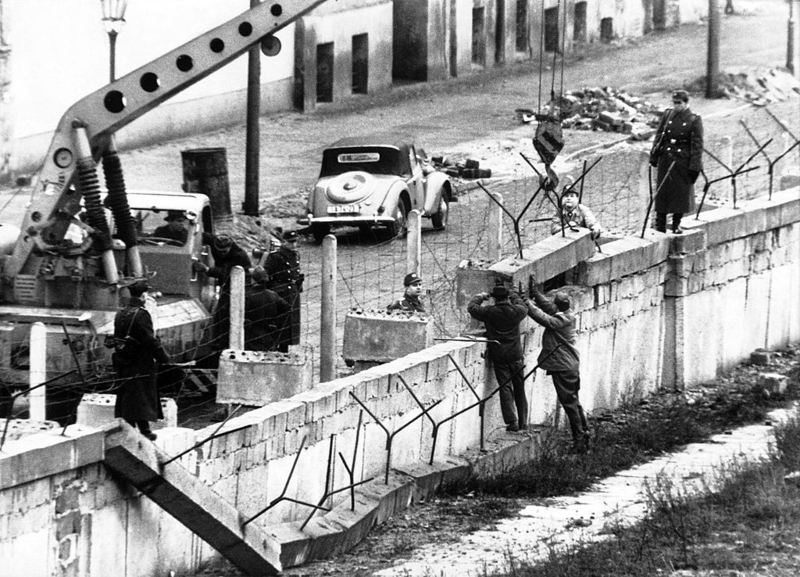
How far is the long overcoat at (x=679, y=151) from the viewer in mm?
20500

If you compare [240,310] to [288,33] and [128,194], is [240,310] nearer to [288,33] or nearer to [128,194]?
[128,194]

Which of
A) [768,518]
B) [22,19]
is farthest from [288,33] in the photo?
[768,518]

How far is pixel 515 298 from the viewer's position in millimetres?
17094

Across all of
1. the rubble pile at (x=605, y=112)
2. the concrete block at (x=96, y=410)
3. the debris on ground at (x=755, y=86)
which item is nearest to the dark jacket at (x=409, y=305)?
the concrete block at (x=96, y=410)

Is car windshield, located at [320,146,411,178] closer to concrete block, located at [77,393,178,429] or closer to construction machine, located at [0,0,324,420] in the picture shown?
construction machine, located at [0,0,324,420]

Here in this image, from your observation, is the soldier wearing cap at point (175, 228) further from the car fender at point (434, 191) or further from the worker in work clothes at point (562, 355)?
the car fender at point (434, 191)

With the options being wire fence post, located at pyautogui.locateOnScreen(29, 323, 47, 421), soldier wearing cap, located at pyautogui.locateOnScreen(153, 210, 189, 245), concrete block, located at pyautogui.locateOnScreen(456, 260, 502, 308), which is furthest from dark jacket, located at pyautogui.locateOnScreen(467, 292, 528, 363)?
wire fence post, located at pyautogui.locateOnScreen(29, 323, 47, 421)

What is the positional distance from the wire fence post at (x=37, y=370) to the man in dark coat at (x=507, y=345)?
5.11 metres

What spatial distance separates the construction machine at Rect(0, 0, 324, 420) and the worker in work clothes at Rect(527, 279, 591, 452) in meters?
3.11

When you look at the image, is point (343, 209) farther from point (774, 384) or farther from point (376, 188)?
point (774, 384)

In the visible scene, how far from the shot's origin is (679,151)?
2064cm

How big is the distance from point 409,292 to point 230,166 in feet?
49.1

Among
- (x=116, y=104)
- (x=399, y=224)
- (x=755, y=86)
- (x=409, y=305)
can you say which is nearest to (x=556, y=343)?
(x=409, y=305)

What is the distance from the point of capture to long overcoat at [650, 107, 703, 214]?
20.5m
